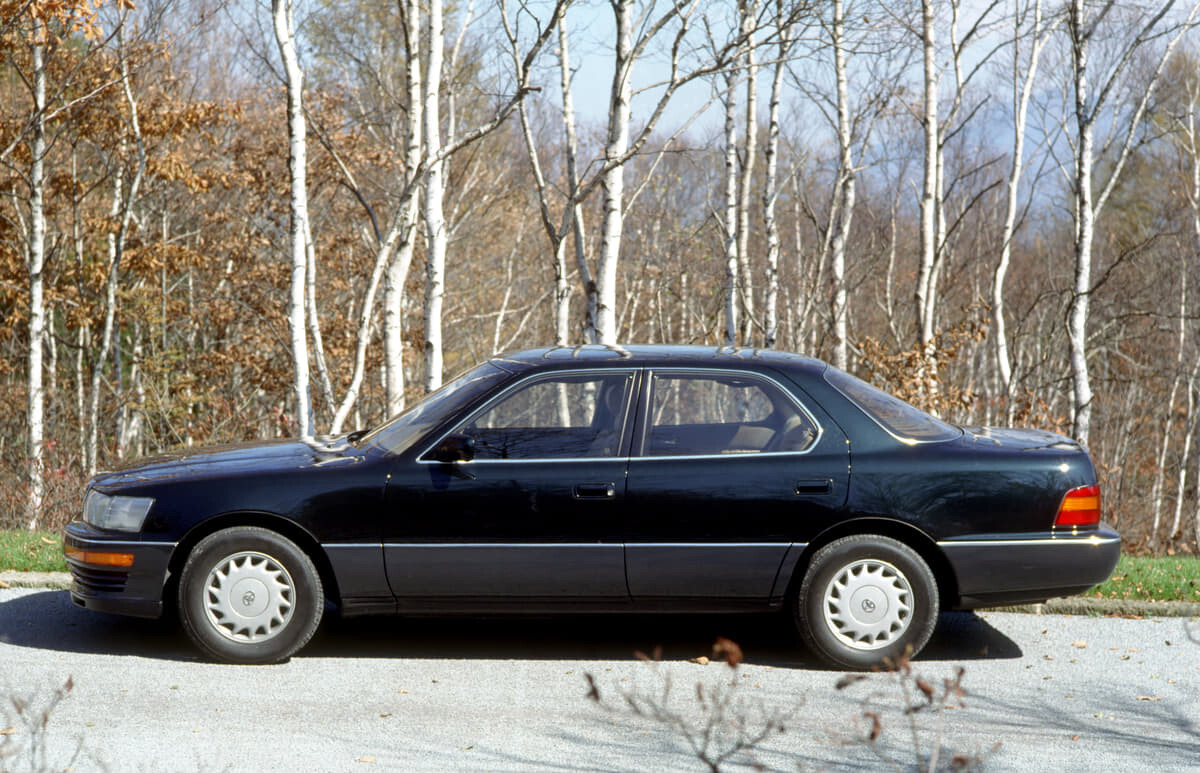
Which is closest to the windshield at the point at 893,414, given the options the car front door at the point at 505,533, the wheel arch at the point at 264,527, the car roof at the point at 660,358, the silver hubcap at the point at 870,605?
the car roof at the point at 660,358

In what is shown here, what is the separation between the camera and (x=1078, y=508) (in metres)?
5.77

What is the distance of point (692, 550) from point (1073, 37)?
12863mm

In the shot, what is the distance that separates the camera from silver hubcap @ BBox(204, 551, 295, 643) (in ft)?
18.6

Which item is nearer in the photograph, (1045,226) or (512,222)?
(512,222)

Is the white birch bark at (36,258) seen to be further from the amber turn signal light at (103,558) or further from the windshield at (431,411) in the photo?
the windshield at (431,411)

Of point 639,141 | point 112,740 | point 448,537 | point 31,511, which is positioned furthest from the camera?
point 31,511

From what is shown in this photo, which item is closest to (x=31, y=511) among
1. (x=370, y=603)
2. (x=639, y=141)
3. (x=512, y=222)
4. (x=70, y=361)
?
(x=639, y=141)

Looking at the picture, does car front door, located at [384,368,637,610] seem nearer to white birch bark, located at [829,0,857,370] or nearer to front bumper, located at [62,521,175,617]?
Result: front bumper, located at [62,521,175,617]

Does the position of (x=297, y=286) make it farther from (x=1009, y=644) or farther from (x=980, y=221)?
(x=980, y=221)

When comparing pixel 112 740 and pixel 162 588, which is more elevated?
pixel 162 588

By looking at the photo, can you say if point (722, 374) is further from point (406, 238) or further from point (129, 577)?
point (406, 238)

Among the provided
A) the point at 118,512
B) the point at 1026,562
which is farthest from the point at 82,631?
the point at 1026,562

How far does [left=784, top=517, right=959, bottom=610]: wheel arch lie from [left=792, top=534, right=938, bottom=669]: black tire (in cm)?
5

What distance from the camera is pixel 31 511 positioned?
43.0 ft
